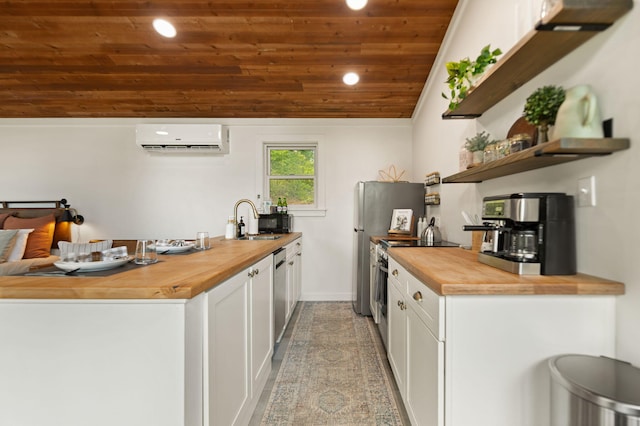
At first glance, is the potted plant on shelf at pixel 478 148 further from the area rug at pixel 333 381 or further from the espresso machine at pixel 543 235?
the area rug at pixel 333 381

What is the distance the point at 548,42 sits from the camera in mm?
1170

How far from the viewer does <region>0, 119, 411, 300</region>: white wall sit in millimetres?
3844

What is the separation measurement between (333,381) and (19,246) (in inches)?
144

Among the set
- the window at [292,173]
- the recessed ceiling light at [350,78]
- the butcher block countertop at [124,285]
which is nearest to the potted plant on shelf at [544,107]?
the butcher block countertop at [124,285]

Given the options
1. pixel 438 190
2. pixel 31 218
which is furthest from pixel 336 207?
pixel 31 218

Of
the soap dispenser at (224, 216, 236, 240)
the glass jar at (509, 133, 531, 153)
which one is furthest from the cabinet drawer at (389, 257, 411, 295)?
the soap dispenser at (224, 216, 236, 240)

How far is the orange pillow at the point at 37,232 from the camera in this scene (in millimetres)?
3299

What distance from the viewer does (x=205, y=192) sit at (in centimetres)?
390

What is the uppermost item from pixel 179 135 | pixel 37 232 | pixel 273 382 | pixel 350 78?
pixel 350 78

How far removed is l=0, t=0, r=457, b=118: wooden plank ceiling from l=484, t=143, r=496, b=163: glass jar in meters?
1.58

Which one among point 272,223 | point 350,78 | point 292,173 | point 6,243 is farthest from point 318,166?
point 6,243

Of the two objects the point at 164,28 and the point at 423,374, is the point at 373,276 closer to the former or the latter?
the point at 423,374

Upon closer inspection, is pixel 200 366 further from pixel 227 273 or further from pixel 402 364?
pixel 402 364

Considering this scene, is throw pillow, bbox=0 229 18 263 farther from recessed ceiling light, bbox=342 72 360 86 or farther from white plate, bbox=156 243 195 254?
recessed ceiling light, bbox=342 72 360 86
